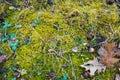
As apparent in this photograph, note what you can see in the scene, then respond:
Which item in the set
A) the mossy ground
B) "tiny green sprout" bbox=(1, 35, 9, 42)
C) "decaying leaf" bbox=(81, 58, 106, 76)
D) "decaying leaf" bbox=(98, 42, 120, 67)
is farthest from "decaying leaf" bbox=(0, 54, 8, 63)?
"decaying leaf" bbox=(98, 42, 120, 67)

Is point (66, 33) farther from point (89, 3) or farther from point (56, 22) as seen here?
point (89, 3)

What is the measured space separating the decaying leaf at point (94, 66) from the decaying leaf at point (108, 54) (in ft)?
0.15

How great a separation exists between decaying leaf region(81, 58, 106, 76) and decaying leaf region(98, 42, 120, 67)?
0.04 m

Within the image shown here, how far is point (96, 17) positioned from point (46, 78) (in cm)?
84

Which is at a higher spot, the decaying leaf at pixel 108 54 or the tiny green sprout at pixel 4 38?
the tiny green sprout at pixel 4 38

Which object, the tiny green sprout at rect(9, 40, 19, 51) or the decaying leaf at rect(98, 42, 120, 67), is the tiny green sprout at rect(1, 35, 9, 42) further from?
the decaying leaf at rect(98, 42, 120, 67)

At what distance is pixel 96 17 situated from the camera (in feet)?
8.89

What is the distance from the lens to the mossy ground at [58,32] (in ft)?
7.77

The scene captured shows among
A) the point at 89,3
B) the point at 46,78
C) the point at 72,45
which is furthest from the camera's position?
the point at 89,3

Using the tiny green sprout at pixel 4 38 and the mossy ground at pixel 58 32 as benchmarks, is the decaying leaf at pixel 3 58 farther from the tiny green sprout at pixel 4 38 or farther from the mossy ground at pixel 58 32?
the tiny green sprout at pixel 4 38

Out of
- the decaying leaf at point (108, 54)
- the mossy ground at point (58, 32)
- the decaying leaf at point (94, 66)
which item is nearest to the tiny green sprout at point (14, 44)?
the mossy ground at point (58, 32)

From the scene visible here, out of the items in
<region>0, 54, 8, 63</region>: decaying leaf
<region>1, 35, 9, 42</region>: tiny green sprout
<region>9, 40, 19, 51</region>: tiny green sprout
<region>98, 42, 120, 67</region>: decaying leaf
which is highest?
<region>1, 35, 9, 42</region>: tiny green sprout

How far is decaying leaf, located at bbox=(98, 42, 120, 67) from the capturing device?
2357 mm

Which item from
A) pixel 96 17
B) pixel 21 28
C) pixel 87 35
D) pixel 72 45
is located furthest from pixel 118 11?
pixel 21 28
